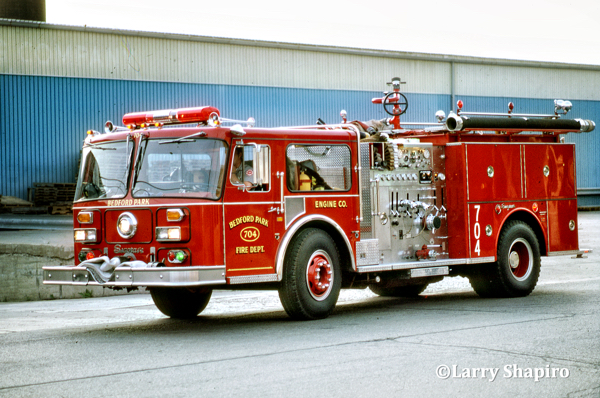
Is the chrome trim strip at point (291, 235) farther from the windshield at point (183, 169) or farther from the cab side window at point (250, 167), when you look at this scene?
the windshield at point (183, 169)

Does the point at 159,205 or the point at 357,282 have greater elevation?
the point at 159,205

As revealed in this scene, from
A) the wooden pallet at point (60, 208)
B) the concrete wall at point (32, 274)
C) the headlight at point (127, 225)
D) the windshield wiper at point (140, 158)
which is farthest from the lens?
the wooden pallet at point (60, 208)

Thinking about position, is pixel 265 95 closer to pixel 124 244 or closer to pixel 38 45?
pixel 38 45

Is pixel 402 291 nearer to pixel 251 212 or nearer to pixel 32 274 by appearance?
pixel 251 212

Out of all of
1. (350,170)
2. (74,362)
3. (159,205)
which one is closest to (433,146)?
(350,170)

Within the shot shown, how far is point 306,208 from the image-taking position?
10.1 metres

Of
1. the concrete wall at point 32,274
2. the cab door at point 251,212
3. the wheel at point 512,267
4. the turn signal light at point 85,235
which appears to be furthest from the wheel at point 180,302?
the concrete wall at point 32,274

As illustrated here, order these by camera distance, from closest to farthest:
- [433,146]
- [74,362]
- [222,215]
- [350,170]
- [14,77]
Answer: [74,362] < [222,215] < [350,170] < [433,146] < [14,77]

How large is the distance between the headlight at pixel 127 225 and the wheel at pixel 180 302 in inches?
58.7

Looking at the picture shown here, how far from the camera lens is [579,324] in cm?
927

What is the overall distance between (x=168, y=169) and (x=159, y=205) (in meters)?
0.46

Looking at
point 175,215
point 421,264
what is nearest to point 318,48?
point 421,264

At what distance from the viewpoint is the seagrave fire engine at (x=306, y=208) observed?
30.5ft

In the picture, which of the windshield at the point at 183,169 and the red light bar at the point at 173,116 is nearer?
the windshield at the point at 183,169
